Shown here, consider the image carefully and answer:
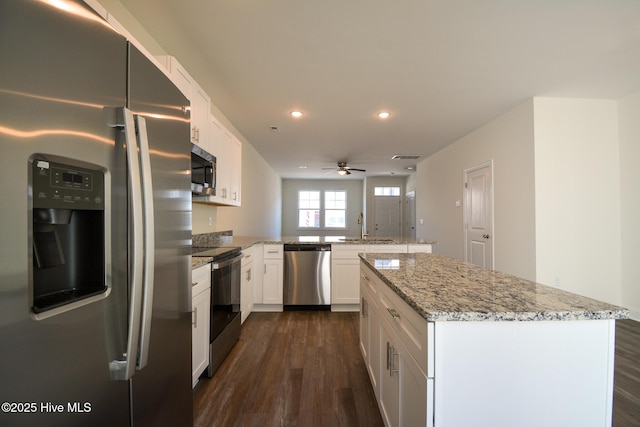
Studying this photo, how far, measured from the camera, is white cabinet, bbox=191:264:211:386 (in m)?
1.76

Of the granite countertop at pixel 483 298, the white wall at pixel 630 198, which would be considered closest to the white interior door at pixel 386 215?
the white wall at pixel 630 198

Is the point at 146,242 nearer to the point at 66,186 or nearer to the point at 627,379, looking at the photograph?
the point at 66,186

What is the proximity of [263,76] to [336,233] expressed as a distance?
24.4 feet

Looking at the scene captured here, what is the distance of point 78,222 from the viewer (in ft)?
2.28

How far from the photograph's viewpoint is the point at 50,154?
57cm

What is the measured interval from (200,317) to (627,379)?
10.3 ft

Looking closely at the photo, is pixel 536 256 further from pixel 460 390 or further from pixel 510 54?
pixel 460 390

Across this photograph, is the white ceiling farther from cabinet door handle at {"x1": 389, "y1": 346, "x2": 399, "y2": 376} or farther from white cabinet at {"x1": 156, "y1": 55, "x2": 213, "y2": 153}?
cabinet door handle at {"x1": 389, "y1": 346, "x2": 399, "y2": 376}

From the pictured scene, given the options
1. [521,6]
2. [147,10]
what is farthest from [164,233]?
[521,6]

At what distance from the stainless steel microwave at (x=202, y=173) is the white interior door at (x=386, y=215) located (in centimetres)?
722

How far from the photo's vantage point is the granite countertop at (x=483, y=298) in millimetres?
879

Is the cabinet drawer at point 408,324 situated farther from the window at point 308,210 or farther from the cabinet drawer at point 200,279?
the window at point 308,210

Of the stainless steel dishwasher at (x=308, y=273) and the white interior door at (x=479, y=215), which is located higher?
the white interior door at (x=479, y=215)

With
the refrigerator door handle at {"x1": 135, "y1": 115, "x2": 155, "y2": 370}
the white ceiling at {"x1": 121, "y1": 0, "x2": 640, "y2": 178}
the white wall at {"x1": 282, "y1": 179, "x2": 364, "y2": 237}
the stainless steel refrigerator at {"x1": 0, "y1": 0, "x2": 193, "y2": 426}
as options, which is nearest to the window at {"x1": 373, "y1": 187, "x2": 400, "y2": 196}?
the white wall at {"x1": 282, "y1": 179, "x2": 364, "y2": 237}
